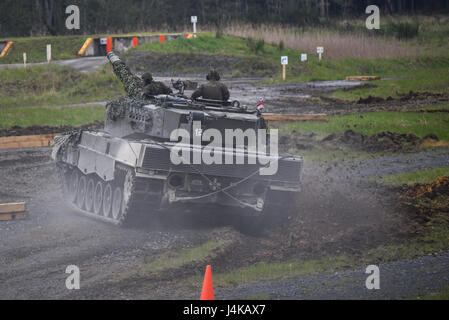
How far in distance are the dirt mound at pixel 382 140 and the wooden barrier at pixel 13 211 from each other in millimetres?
8954

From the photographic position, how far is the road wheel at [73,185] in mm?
15852

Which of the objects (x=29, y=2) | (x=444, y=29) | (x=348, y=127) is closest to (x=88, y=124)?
(x=348, y=127)

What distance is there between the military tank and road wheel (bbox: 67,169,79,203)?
1536mm

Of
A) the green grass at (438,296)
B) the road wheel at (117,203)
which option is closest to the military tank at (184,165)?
the road wheel at (117,203)

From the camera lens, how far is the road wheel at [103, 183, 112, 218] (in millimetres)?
13328

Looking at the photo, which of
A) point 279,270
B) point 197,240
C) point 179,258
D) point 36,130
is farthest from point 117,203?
point 36,130

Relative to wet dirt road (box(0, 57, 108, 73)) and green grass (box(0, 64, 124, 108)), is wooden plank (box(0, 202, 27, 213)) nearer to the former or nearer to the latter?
green grass (box(0, 64, 124, 108))

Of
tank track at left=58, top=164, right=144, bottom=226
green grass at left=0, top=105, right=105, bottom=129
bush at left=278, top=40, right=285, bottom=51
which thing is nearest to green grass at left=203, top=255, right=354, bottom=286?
tank track at left=58, top=164, right=144, bottom=226

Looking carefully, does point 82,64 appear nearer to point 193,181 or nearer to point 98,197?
point 98,197

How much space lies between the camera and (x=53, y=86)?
101 feet

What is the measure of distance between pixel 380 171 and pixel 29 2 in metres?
42.3
